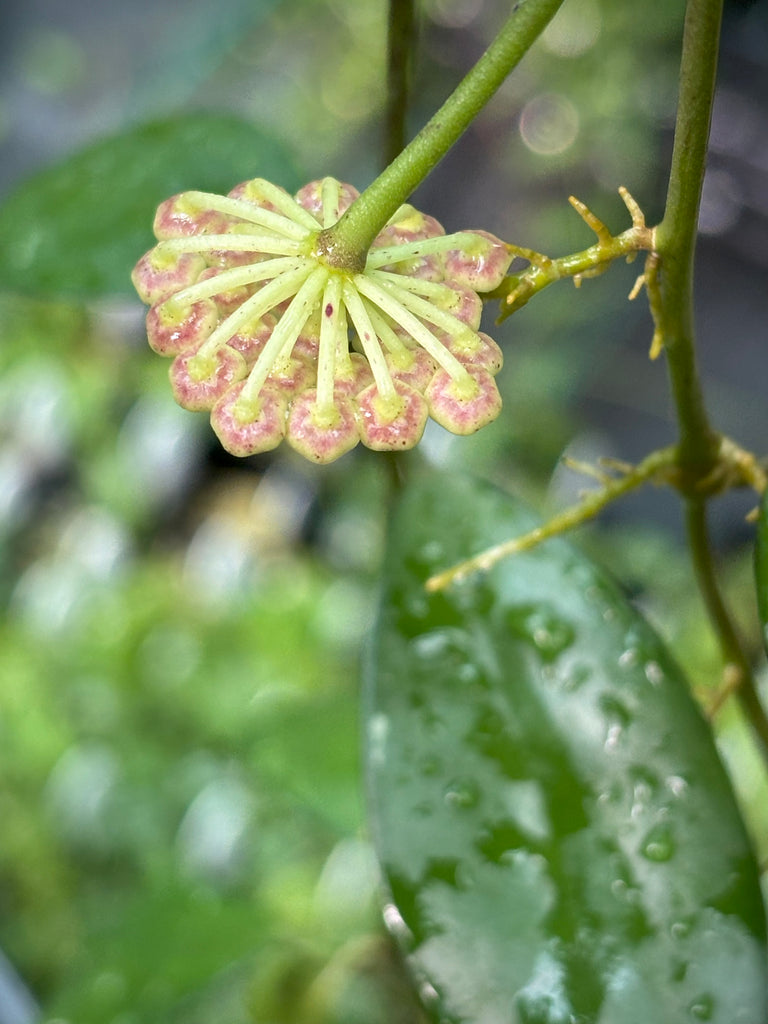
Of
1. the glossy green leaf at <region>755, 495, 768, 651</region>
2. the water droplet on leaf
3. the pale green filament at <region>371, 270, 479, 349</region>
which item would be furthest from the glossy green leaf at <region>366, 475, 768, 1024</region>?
the pale green filament at <region>371, 270, 479, 349</region>

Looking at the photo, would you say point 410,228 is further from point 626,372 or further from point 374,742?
point 626,372

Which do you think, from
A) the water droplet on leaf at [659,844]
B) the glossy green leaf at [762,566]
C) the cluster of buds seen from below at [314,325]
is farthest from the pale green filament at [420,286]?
the water droplet on leaf at [659,844]

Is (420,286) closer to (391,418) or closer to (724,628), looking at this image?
(391,418)

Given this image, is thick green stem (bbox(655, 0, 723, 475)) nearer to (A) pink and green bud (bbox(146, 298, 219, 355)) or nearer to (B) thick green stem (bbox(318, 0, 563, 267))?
(B) thick green stem (bbox(318, 0, 563, 267))

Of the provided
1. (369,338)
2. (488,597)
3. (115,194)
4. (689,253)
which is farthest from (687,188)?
(115,194)

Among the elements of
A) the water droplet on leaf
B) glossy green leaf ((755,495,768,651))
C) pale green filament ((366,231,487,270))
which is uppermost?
pale green filament ((366,231,487,270))

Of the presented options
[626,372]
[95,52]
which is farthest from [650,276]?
[95,52]
